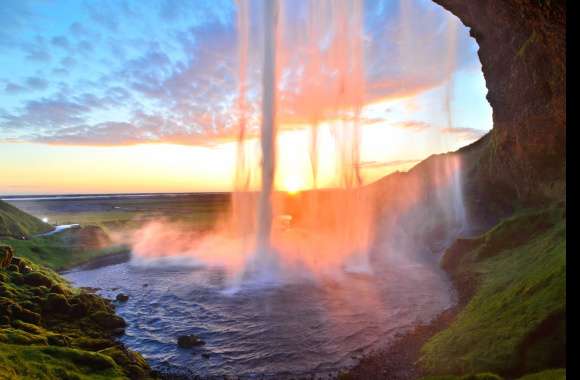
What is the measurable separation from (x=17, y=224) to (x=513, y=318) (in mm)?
73897

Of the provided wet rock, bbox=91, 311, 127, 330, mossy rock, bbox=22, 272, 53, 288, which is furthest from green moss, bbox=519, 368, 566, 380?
mossy rock, bbox=22, 272, 53, 288

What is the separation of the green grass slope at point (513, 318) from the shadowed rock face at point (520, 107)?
22.6ft

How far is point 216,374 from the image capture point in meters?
22.5

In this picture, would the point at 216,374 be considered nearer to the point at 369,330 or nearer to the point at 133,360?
the point at 133,360

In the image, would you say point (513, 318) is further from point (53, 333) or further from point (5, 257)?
point (5, 257)

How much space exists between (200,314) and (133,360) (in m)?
11.7

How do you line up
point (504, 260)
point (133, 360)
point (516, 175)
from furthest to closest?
point (516, 175) → point (504, 260) → point (133, 360)

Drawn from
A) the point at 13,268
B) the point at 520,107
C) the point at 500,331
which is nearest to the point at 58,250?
the point at 13,268

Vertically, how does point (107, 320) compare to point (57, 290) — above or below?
below

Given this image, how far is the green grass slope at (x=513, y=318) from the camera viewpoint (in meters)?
17.3

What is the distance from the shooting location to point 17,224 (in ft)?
206

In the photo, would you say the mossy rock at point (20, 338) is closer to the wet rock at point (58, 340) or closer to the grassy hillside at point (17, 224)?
the wet rock at point (58, 340)
